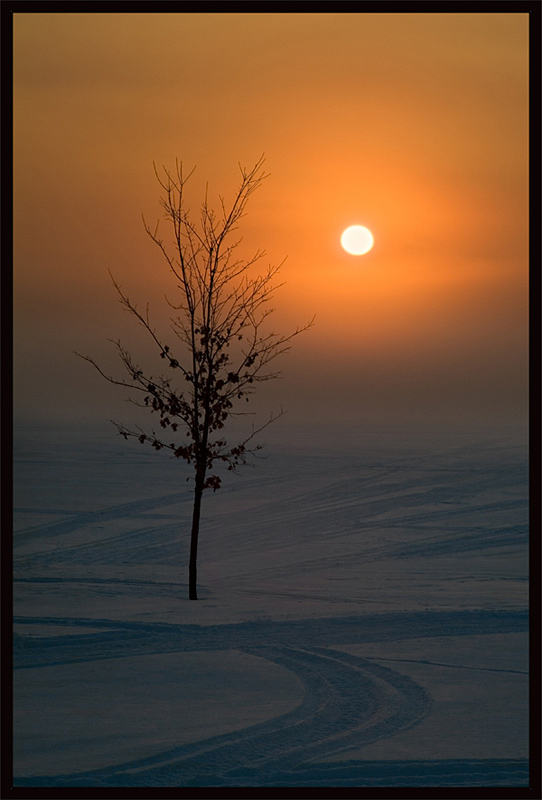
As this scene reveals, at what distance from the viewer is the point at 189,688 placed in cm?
794

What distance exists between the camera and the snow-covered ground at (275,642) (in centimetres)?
645

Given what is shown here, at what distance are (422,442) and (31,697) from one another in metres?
30.5

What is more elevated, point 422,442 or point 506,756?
point 422,442

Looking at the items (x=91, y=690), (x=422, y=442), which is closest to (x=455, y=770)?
(x=91, y=690)

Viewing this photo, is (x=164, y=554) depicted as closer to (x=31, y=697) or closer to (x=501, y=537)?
(x=501, y=537)

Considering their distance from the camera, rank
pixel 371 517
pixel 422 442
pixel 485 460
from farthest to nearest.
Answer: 1. pixel 422 442
2. pixel 485 460
3. pixel 371 517

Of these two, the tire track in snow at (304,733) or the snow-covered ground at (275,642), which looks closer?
the tire track in snow at (304,733)

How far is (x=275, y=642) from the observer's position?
9414 mm

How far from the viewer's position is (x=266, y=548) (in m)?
15.7

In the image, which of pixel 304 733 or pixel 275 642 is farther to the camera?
pixel 275 642

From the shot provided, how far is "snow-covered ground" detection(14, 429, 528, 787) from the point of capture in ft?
21.1

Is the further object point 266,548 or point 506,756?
point 266,548

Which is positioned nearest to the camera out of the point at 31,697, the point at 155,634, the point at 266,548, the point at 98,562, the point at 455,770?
the point at 455,770

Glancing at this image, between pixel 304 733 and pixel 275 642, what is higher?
pixel 275 642
